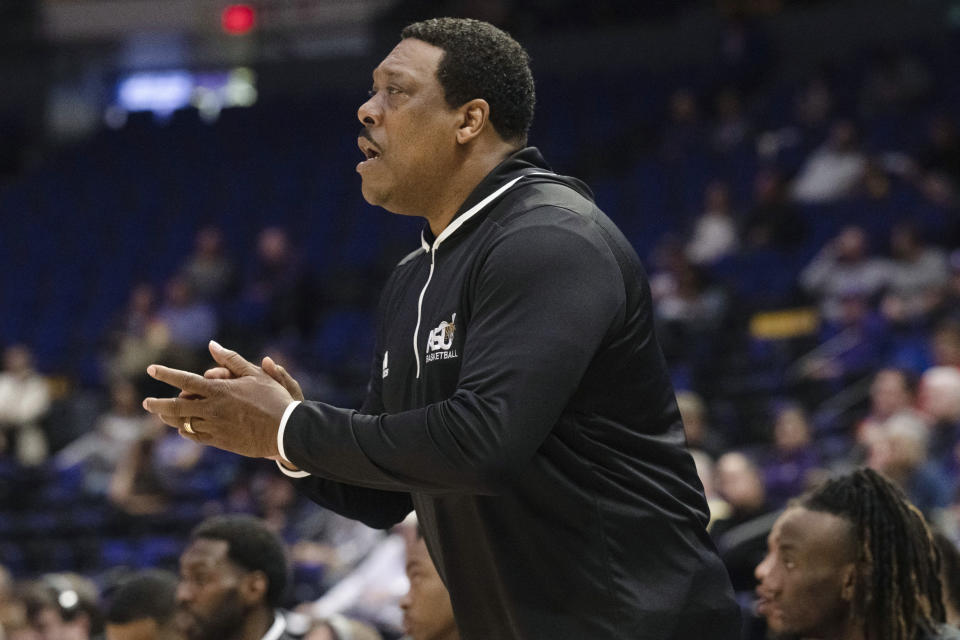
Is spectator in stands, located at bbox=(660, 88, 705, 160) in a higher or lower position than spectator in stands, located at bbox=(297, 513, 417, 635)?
higher

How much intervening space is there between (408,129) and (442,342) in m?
0.37

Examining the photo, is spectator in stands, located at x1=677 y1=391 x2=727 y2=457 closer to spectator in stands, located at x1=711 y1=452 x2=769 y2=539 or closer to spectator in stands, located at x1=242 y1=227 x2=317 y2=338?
spectator in stands, located at x1=711 y1=452 x2=769 y2=539

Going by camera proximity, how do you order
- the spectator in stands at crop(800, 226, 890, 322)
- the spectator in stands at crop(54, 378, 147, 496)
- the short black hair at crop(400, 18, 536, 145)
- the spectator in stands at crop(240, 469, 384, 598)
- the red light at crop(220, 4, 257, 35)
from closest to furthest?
the short black hair at crop(400, 18, 536, 145)
the spectator in stands at crop(240, 469, 384, 598)
the spectator in stands at crop(800, 226, 890, 322)
the spectator in stands at crop(54, 378, 147, 496)
the red light at crop(220, 4, 257, 35)

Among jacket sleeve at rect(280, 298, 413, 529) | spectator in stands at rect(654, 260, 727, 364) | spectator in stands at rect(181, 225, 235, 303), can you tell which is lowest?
spectator in stands at rect(181, 225, 235, 303)

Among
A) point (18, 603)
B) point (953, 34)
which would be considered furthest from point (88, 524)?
point (953, 34)

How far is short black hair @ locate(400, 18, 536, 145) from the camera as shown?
216 centimetres

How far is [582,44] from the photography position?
13617 millimetres

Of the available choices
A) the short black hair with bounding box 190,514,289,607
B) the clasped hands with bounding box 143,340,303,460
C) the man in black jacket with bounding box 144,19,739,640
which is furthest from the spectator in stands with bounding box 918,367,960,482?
the clasped hands with bounding box 143,340,303,460

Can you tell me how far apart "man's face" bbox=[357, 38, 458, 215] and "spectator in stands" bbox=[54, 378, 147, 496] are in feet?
22.8

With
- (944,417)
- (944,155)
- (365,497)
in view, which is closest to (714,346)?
(944,155)

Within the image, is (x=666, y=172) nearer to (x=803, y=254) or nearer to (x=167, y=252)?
(x=803, y=254)

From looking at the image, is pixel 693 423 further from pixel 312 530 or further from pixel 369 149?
pixel 369 149

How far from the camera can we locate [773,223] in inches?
371

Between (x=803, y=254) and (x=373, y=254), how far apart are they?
3.91m
